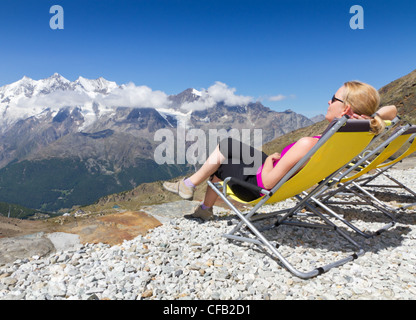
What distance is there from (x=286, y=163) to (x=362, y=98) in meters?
1.28

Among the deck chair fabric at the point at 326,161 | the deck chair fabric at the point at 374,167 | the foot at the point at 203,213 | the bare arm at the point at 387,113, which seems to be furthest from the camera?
the foot at the point at 203,213

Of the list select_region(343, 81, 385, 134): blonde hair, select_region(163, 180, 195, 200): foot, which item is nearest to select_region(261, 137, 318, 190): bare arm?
select_region(343, 81, 385, 134): blonde hair

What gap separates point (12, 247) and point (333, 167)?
198 inches

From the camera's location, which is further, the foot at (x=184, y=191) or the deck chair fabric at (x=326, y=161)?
the foot at (x=184, y=191)

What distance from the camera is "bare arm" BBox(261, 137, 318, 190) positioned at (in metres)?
3.77

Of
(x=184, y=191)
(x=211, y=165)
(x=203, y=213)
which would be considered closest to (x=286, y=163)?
(x=211, y=165)

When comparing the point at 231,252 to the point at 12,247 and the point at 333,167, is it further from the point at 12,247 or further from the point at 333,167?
the point at 12,247

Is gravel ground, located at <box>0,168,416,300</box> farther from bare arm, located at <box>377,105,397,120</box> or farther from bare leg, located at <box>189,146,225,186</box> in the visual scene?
bare arm, located at <box>377,105,397,120</box>

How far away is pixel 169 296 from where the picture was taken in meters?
3.27

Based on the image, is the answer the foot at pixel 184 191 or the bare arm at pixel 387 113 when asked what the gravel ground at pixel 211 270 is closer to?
the foot at pixel 184 191

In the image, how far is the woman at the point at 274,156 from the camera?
3.69m

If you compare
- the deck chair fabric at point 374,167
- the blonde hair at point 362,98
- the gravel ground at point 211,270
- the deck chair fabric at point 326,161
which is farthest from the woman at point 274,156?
the gravel ground at point 211,270

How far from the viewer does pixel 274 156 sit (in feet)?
14.4

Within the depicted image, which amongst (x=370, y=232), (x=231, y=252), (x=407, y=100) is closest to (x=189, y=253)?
(x=231, y=252)
